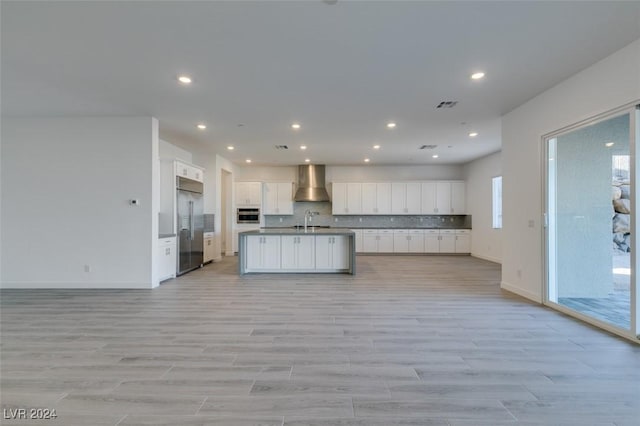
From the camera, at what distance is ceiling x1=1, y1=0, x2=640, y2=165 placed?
2.39 metres

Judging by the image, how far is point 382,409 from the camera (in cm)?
186

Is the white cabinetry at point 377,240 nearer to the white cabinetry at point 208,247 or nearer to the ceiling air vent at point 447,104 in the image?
the white cabinetry at point 208,247

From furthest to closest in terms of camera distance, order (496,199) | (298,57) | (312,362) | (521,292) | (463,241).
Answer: (463,241), (496,199), (521,292), (298,57), (312,362)

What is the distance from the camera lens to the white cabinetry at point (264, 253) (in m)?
6.31

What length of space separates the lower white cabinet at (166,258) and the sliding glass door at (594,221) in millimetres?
6222

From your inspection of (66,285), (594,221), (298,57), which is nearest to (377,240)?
(594,221)

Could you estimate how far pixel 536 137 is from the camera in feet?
13.8

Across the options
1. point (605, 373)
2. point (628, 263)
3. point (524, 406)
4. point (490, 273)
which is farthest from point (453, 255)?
point (524, 406)

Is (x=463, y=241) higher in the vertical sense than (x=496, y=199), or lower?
lower

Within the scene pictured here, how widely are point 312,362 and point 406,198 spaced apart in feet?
25.5

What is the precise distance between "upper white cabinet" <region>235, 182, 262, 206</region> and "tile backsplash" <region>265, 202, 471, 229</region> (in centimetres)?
96

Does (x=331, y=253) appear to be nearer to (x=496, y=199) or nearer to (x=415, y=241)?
(x=415, y=241)

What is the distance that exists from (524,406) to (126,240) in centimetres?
566

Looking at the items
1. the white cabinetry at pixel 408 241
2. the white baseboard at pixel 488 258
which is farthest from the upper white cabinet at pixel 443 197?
the white baseboard at pixel 488 258
